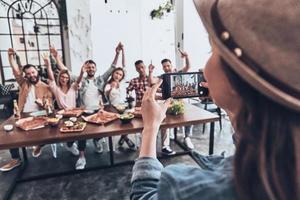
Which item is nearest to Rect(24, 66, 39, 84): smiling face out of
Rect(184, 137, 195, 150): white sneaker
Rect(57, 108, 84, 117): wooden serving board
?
Rect(57, 108, 84, 117): wooden serving board

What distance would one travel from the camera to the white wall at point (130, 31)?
15.1ft

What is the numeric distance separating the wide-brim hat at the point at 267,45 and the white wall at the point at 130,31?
447 centimetres

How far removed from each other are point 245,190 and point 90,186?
2.17 meters

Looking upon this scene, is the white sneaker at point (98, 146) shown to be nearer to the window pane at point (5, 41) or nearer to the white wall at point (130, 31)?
the white wall at point (130, 31)

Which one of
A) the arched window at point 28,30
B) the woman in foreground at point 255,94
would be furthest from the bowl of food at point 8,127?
the arched window at point 28,30

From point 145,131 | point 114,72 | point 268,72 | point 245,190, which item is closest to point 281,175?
point 245,190

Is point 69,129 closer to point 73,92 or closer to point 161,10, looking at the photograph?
point 73,92

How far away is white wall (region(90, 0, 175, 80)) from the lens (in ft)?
15.1

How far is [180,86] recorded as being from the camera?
5.43 ft

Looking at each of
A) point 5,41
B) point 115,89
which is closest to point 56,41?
point 5,41

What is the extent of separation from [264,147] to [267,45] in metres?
0.15

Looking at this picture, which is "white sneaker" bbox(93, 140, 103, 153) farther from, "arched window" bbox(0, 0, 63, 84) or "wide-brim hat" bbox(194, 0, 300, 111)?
"wide-brim hat" bbox(194, 0, 300, 111)

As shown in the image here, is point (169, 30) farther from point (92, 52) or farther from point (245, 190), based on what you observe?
point (245, 190)

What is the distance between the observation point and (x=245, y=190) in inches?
15.8
